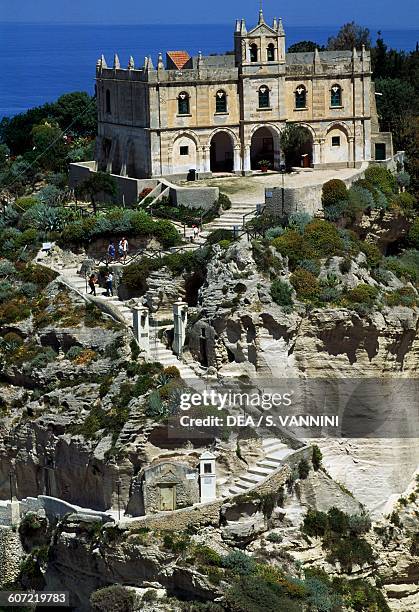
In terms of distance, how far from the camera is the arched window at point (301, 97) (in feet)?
254

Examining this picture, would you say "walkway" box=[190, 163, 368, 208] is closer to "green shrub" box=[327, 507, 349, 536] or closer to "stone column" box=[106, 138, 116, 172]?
"stone column" box=[106, 138, 116, 172]

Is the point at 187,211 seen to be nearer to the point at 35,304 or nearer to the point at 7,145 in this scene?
the point at 35,304

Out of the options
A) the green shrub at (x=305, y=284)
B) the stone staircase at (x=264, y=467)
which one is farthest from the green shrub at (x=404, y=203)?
the stone staircase at (x=264, y=467)

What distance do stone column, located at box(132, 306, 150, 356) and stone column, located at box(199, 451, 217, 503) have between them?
604cm

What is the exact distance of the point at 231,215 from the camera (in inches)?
2815

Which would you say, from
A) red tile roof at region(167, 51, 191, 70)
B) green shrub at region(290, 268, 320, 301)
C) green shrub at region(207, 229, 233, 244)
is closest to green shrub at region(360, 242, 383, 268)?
green shrub at region(290, 268, 320, 301)

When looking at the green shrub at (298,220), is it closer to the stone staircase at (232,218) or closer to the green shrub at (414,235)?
the stone staircase at (232,218)

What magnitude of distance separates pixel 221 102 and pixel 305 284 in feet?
42.1

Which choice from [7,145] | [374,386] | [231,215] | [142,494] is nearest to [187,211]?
[231,215]

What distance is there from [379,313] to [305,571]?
1093 centimetres

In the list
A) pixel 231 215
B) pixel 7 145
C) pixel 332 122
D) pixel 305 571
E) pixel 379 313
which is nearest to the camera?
pixel 305 571

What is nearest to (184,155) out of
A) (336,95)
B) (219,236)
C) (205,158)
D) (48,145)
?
(205,158)

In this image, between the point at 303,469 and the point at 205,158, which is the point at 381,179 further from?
the point at 303,469

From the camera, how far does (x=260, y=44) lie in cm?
7594
